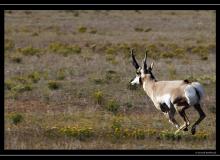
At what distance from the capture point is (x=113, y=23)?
2210 inches

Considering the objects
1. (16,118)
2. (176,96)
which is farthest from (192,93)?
(16,118)

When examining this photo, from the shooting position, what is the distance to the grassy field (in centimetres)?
1419

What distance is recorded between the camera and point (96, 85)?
22.9 metres

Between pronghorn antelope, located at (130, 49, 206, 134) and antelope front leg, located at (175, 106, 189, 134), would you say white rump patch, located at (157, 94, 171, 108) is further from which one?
antelope front leg, located at (175, 106, 189, 134)

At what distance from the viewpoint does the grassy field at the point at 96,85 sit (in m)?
14.2

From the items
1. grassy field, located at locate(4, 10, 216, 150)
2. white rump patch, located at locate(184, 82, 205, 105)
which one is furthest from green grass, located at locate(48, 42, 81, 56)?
white rump patch, located at locate(184, 82, 205, 105)

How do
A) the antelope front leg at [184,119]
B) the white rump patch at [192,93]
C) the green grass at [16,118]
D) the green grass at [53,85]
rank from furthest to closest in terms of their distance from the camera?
the green grass at [53,85]
the green grass at [16,118]
the antelope front leg at [184,119]
the white rump patch at [192,93]

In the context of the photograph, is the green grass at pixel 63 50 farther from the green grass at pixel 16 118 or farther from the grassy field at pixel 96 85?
the green grass at pixel 16 118

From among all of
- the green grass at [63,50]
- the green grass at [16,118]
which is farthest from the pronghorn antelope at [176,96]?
the green grass at [63,50]

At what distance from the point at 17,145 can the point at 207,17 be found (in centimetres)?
5184

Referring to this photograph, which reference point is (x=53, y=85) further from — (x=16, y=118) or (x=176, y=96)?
(x=176, y=96)

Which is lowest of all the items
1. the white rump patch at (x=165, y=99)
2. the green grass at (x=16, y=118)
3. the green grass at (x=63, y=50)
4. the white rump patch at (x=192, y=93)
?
the green grass at (x=63, y=50)
